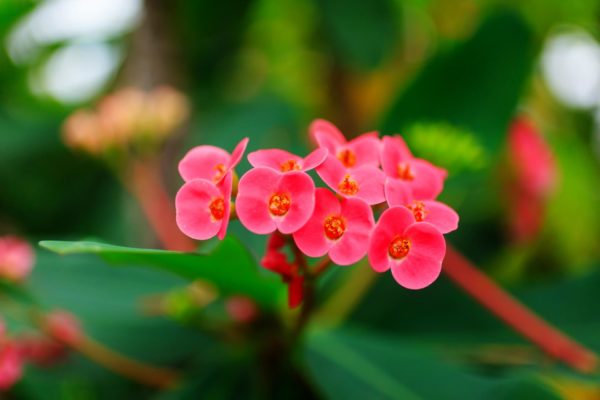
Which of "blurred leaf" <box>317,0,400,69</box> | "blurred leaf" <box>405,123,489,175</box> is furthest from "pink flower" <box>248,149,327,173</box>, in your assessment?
"blurred leaf" <box>317,0,400,69</box>

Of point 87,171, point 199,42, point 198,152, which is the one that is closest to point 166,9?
point 199,42

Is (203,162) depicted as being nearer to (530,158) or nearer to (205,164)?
(205,164)

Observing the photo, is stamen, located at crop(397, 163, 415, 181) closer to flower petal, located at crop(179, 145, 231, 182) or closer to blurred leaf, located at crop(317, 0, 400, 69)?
flower petal, located at crop(179, 145, 231, 182)

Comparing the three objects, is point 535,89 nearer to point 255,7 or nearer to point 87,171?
point 255,7

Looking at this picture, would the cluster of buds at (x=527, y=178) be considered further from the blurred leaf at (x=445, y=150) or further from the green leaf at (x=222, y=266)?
the green leaf at (x=222, y=266)

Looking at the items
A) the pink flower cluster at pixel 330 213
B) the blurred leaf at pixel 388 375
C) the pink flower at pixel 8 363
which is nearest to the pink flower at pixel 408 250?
the pink flower cluster at pixel 330 213

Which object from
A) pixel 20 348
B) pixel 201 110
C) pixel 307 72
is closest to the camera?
pixel 20 348
